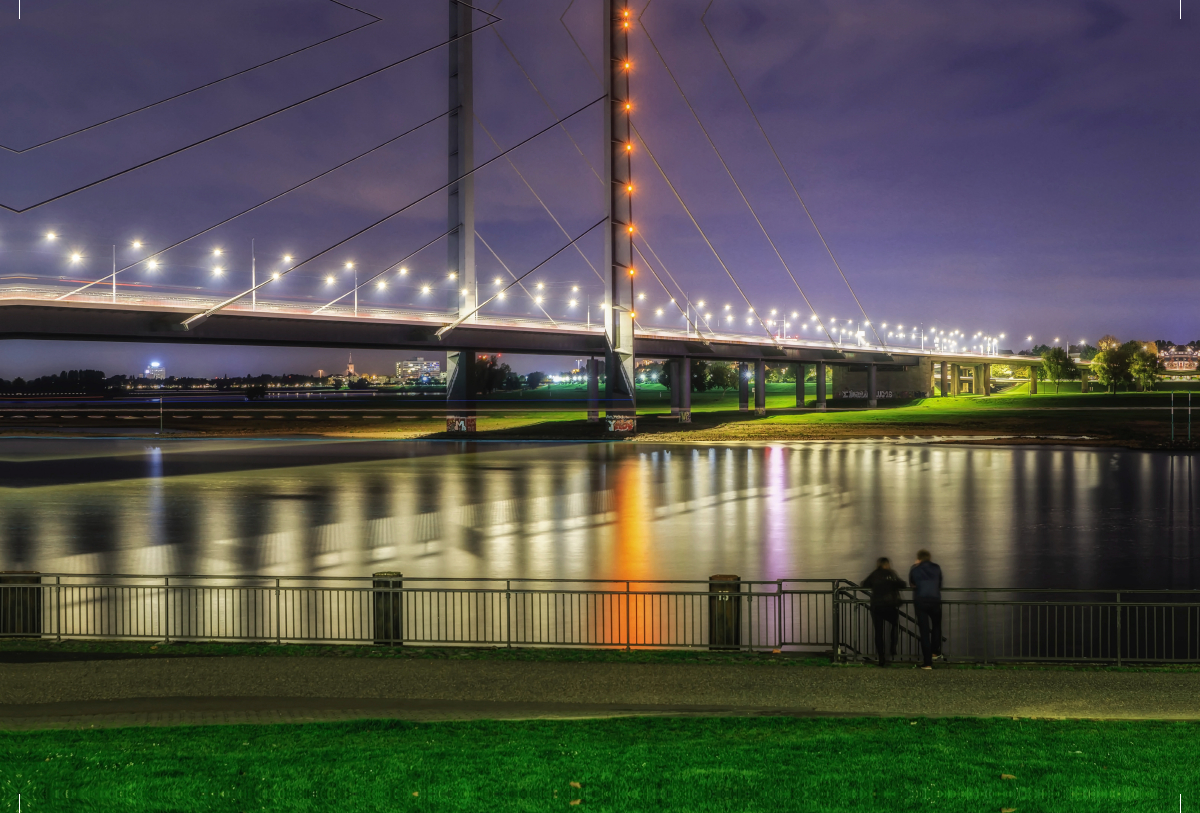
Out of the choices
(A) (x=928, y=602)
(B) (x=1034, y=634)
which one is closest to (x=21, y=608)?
(A) (x=928, y=602)

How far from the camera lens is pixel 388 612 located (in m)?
13.5

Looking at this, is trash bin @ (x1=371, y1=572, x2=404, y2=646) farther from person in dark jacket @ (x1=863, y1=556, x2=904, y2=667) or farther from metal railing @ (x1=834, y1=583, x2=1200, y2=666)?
person in dark jacket @ (x1=863, y1=556, x2=904, y2=667)

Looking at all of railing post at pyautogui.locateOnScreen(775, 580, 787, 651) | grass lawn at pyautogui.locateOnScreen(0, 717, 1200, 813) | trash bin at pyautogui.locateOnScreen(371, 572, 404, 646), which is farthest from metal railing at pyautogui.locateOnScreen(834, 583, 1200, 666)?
trash bin at pyautogui.locateOnScreen(371, 572, 404, 646)

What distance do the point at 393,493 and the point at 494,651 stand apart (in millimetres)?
24246

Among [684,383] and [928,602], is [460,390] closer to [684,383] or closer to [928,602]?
[684,383]

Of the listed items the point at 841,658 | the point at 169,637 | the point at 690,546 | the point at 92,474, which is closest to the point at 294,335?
the point at 92,474

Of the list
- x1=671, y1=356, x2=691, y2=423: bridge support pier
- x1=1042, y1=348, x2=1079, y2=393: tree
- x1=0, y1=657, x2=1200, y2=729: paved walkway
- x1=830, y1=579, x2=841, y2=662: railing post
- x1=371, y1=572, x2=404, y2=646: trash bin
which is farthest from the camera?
x1=1042, y1=348, x2=1079, y2=393: tree

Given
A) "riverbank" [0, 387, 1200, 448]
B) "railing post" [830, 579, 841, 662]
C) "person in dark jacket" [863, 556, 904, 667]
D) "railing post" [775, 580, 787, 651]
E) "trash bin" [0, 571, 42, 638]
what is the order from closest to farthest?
"railing post" [830, 579, 841, 662], "person in dark jacket" [863, 556, 904, 667], "railing post" [775, 580, 787, 651], "trash bin" [0, 571, 42, 638], "riverbank" [0, 387, 1200, 448]

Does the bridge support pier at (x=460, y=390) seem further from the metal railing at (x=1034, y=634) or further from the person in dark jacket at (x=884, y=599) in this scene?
the person in dark jacket at (x=884, y=599)

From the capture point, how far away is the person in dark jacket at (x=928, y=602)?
1236 centimetres

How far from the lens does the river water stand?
20.7 m

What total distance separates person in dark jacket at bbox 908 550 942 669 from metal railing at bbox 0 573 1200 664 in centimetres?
30

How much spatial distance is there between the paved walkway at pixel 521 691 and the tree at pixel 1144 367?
171 m

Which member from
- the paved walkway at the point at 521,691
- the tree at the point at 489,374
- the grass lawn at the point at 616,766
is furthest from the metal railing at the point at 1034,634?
the tree at the point at 489,374
